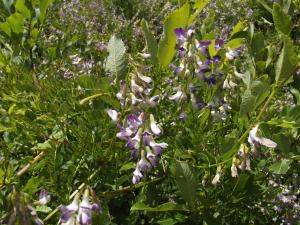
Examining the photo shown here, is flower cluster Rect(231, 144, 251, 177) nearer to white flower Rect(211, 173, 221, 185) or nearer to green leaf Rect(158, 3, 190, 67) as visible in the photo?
white flower Rect(211, 173, 221, 185)

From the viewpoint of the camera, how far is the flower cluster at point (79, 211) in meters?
0.92

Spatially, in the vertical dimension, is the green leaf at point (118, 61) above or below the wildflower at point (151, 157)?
above

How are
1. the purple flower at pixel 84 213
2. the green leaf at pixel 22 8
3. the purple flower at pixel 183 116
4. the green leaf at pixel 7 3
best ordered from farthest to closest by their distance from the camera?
the green leaf at pixel 7 3 < the green leaf at pixel 22 8 < the purple flower at pixel 183 116 < the purple flower at pixel 84 213

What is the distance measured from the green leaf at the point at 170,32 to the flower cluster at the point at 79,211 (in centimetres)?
46

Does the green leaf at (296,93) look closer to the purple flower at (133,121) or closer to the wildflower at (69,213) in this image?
the purple flower at (133,121)

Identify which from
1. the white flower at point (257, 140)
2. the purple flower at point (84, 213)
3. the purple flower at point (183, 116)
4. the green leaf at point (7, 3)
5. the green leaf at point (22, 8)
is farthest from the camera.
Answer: the green leaf at point (7, 3)

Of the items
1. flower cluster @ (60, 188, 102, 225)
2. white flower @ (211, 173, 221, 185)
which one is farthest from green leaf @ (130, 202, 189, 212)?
flower cluster @ (60, 188, 102, 225)

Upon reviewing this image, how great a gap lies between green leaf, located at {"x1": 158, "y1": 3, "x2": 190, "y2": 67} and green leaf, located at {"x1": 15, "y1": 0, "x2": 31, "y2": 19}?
47cm

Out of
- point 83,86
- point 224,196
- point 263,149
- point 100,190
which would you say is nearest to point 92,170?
point 100,190

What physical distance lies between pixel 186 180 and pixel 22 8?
742 millimetres

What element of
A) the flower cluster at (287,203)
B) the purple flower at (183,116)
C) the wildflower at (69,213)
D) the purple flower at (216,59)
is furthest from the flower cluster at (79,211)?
the flower cluster at (287,203)

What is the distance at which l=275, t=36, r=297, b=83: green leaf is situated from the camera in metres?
1.01

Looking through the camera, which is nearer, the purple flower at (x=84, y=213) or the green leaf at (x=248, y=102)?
the purple flower at (x=84, y=213)

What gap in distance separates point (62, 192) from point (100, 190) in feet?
0.48
